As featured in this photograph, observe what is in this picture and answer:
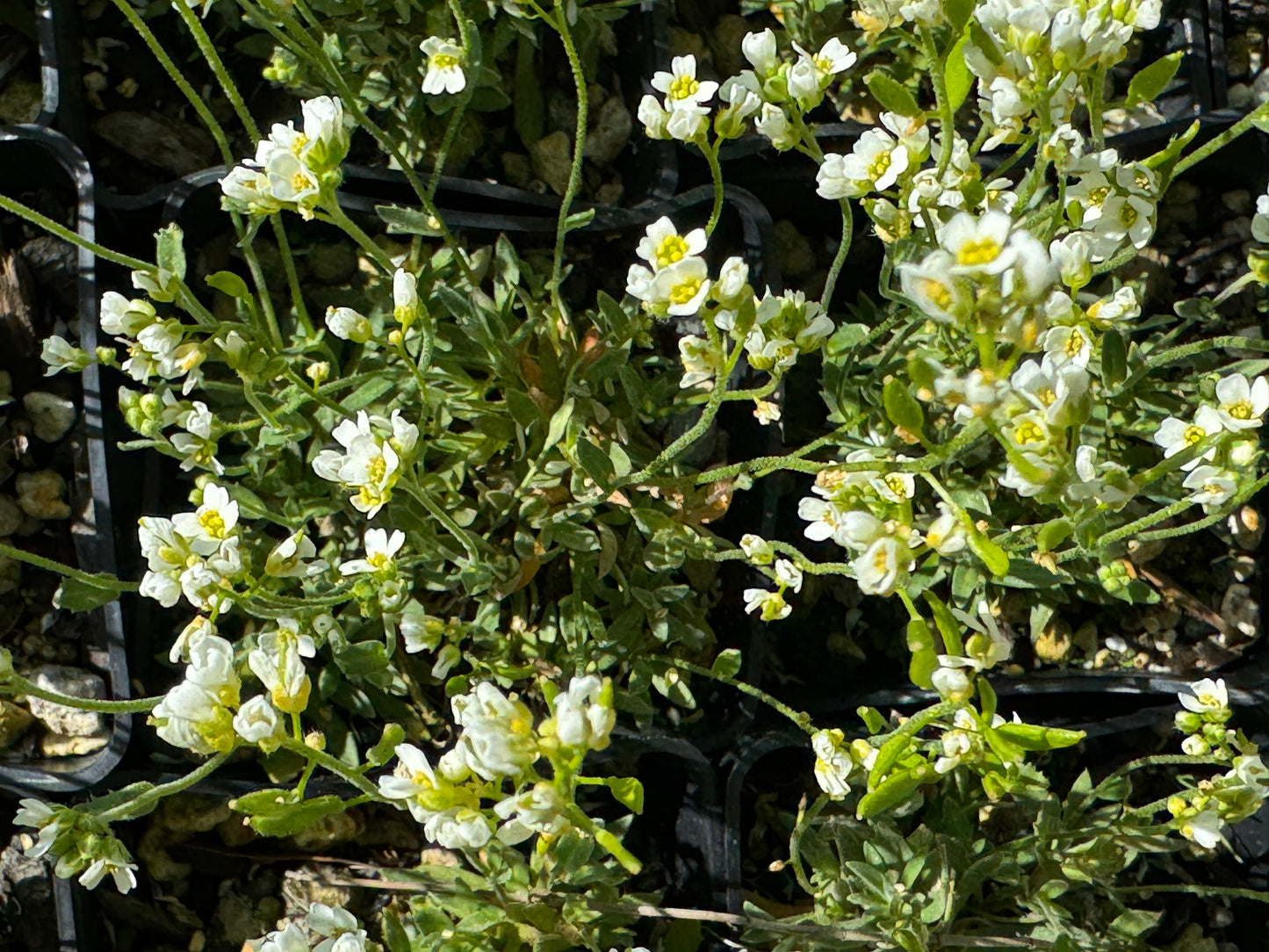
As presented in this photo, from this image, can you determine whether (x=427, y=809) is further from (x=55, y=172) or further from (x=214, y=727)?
(x=55, y=172)

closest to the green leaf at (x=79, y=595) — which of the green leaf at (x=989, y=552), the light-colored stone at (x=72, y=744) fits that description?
the light-colored stone at (x=72, y=744)

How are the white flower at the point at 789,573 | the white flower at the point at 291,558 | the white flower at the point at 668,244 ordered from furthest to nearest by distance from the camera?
the white flower at the point at 789,573 → the white flower at the point at 291,558 → the white flower at the point at 668,244

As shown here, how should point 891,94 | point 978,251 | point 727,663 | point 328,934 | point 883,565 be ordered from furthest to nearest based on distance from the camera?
1. point 727,663
2. point 328,934
3. point 891,94
4. point 883,565
5. point 978,251

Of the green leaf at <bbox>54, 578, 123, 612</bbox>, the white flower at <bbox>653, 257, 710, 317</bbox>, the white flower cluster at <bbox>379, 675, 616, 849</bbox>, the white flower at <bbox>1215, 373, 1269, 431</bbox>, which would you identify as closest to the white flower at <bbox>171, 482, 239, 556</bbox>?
the green leaf at <bbox>54, 578, 123, 612</bbox>

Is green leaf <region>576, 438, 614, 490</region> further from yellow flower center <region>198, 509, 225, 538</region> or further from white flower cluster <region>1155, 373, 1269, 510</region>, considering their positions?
white flower cluster <region>1155, 373, 1269, 510</region>

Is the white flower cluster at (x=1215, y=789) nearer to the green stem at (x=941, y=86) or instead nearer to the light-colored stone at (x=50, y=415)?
the green stem at (x=941, y=86)

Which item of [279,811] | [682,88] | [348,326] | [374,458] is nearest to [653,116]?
[682,88]

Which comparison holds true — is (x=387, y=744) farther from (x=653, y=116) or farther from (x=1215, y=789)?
(x=1215, y=789)
